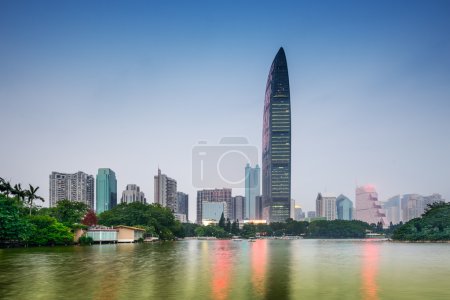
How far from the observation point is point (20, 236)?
2000 inches

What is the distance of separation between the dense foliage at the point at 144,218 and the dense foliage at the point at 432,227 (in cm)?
5662

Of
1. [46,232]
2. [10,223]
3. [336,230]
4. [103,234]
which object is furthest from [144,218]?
[336,230]

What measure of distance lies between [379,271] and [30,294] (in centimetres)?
2166

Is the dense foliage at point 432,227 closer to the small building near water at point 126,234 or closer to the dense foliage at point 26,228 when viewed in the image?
the small building near water at point 126,234

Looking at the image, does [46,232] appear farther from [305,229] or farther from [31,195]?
[305,229]

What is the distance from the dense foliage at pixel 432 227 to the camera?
9425 cm

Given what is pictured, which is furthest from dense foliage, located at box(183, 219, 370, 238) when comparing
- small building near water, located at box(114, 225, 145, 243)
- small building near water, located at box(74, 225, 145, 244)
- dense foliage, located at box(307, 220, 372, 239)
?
small building near water, located at box(114, 225, 145, 243)

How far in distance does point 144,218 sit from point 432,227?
63.2 meters

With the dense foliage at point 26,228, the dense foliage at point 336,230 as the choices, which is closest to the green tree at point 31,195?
the dense foliage at point 26,228

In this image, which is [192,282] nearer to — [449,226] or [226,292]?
[226,292]

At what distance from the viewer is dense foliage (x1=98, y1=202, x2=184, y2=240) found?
95.7 metres

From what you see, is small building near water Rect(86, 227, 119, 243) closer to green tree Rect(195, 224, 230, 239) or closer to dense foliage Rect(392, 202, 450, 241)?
dense foliage Rect(392, 202, 450, 241)

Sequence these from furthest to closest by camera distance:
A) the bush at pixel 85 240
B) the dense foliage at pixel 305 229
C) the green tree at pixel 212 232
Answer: the dense foliage at pixel 305 229 < the green tree at pixel 212 232 < the bush at pixel 85 240

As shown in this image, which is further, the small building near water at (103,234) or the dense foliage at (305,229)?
the dense foliage at (305,229)
